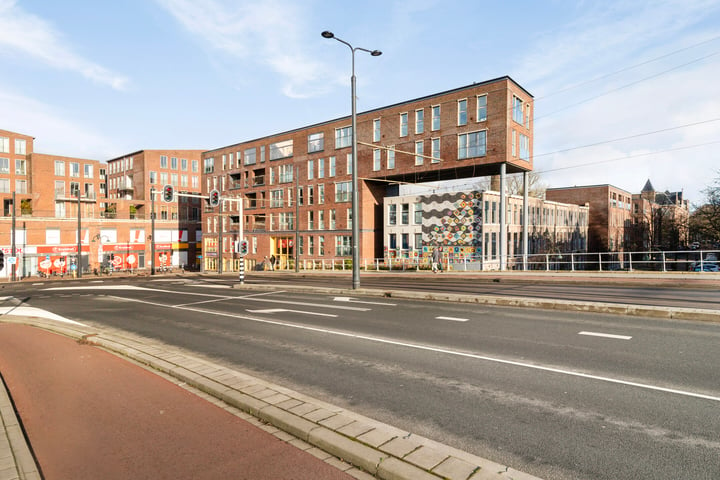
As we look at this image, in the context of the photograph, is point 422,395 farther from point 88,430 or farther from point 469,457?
point 88,430

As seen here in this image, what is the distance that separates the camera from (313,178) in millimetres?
48531

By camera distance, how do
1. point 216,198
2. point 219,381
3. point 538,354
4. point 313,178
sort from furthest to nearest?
point 313,178, point 216,198, point 538,354, point 219,381

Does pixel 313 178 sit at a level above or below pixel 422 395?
above

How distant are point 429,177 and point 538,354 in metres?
34.9

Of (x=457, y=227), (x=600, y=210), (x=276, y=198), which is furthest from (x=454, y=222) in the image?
(x=600, y=210)

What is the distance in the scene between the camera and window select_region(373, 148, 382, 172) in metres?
40.5

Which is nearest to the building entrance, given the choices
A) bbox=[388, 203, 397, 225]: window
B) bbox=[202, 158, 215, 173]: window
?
bbox=[388, 203, 397, 225]: window

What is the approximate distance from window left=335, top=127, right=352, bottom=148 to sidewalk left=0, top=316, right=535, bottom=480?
40.2m

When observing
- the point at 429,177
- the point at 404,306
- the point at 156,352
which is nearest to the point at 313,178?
the point at 429,177

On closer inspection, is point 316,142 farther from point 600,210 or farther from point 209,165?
point 600,210

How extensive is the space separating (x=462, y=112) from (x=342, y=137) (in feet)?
49.5

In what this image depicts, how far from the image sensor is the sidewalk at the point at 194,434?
361cm

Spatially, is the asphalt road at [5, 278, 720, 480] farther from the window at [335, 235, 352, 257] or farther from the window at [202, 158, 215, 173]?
the window at [202, 158, 215, 173]

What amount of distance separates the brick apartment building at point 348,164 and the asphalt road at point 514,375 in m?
15.3
